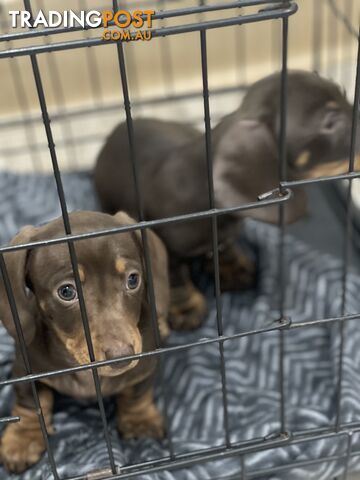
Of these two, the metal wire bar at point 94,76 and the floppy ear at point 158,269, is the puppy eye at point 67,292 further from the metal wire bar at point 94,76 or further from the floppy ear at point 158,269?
the metal wire bar at point 94,76

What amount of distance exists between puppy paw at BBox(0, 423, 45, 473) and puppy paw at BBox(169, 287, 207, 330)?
56 cm

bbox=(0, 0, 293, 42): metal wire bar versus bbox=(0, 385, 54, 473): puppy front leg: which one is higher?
bbox=(0, 0, 293, 42): metal wire bar

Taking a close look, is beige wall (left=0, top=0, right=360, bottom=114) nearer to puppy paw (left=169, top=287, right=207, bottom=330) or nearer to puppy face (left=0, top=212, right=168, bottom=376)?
puppy paw (left=169, top=287, right=207, bottom=330)

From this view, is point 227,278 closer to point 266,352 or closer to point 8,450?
point 266,352

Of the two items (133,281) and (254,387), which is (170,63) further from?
(133,281)

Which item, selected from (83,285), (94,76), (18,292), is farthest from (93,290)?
(94,76)

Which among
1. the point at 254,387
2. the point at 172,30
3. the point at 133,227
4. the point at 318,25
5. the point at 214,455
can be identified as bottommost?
the point at 254,387

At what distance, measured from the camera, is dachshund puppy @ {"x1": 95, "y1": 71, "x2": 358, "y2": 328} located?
69.7 inches

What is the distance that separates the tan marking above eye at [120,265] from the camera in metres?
1.41

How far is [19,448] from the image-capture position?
1.62 metres

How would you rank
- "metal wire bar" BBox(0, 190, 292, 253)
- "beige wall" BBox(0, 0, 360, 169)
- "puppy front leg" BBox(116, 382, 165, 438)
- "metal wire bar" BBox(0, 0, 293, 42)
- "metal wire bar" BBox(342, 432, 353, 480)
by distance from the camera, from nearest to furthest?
"metal wire bar" BBox(0, 0, 293, 42)
"metal wire bar" BBox(0, 190, 292, 253)
"metal wire bar" BBox(342, 432, 353, 480)
"puppy front leg" BBox(116, 382, 165, 438)
"beige wall" BBox(0, 0, 360, 169)

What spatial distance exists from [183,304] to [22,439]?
2.08 feet

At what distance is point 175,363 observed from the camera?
1.92 meters

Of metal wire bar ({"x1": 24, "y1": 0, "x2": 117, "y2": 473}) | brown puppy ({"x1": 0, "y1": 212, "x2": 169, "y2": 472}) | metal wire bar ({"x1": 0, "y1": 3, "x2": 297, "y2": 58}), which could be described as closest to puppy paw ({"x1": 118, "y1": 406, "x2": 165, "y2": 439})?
brown puppy ({"x1": 0, "y1": 212, "x2": 169, "y2": 472})
